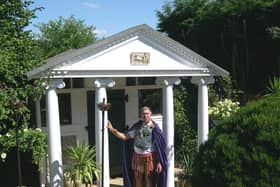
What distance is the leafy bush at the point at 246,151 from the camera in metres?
3.83

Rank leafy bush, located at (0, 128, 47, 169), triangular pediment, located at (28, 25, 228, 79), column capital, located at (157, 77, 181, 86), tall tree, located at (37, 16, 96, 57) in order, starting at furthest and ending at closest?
tall tree, located at (37, 16, 96, 57)
column capital, located at (157, 77, 181, 86)
leafy bush, located at (0, 128, 47, 169)
triangular pediment, located at (28, 25, 228, 79)

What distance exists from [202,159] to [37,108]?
6332 millimetres

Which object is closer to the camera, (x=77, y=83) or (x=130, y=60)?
(x=130, y=60)

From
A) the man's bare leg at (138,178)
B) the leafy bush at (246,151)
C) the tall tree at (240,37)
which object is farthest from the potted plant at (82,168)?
the tall tree at (240,37)

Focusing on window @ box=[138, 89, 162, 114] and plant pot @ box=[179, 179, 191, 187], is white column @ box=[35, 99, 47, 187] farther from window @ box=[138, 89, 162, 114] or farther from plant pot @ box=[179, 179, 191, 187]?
plant pot @ box=[179, 179, 191, 187]

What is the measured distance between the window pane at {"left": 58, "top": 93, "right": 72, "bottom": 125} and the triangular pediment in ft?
5.07

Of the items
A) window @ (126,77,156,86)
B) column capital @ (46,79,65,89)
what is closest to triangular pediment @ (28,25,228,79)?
column capital @ (46,79,65,89)

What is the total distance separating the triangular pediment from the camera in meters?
8.14

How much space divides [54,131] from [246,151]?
4979 millimetres

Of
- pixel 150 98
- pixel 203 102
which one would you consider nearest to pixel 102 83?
pixel 203 102

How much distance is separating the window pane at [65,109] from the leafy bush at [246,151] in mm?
→ 6524

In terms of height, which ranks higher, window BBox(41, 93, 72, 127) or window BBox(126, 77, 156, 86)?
window BBox(126, 77, 156, 86)

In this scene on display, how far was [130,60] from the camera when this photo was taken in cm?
884

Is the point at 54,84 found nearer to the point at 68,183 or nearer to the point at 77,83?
the point at 68,183
